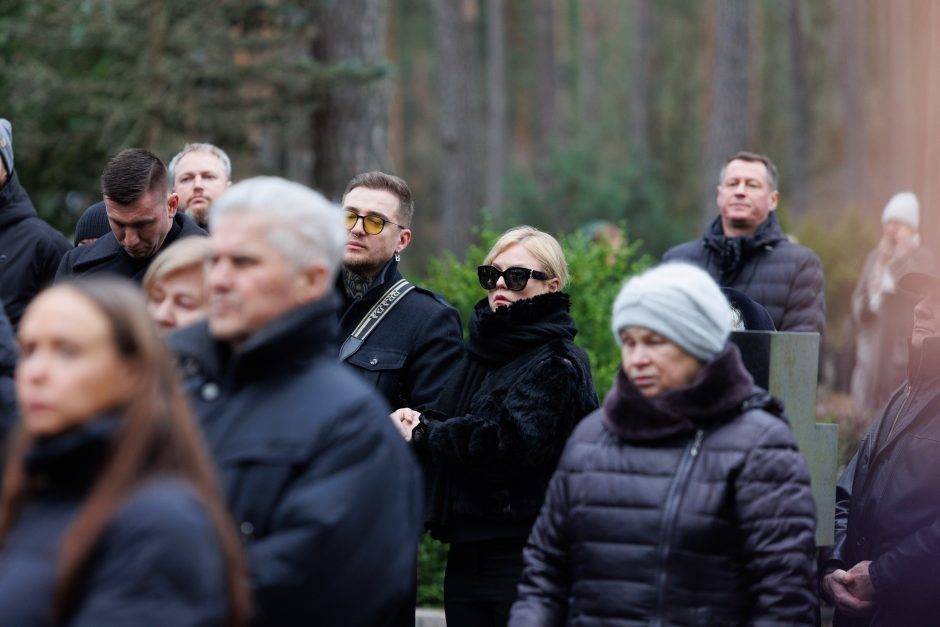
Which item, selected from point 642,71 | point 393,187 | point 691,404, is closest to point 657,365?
point 691,404

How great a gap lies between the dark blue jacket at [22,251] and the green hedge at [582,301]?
2.80m

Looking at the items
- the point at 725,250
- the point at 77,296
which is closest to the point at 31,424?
the point at 77,296

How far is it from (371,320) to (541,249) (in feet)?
2.42

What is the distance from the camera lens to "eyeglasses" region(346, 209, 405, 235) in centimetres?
560

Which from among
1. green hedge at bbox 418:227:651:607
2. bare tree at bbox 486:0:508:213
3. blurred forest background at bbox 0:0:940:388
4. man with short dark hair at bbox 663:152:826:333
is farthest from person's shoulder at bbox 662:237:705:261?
bare tree at bbox 486:0:508:213

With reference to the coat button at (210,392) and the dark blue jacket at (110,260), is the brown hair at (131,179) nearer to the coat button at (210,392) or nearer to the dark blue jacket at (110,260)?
the dark blue jacket at (110,260)

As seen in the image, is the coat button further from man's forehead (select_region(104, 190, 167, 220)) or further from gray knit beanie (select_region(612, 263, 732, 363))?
man's forehead (select_region(104, 190, 167, 220))

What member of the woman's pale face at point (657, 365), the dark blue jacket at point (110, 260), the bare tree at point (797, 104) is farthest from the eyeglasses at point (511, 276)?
the bare tree at point (797, 104)

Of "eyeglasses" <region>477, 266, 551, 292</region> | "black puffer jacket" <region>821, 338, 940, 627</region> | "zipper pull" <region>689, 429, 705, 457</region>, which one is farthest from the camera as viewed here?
"eyeglasses" <region>477, 266, 551, 292</region>

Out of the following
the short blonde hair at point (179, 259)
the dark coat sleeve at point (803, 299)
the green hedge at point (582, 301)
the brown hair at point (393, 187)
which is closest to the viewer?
the short blonde hair at point (179, 259)

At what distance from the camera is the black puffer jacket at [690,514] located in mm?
3773

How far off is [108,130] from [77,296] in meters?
10.4

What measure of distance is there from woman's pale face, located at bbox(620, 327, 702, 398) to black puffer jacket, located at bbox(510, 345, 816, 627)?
43 millimetres

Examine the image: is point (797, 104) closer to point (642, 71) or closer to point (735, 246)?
point (642, 71)
